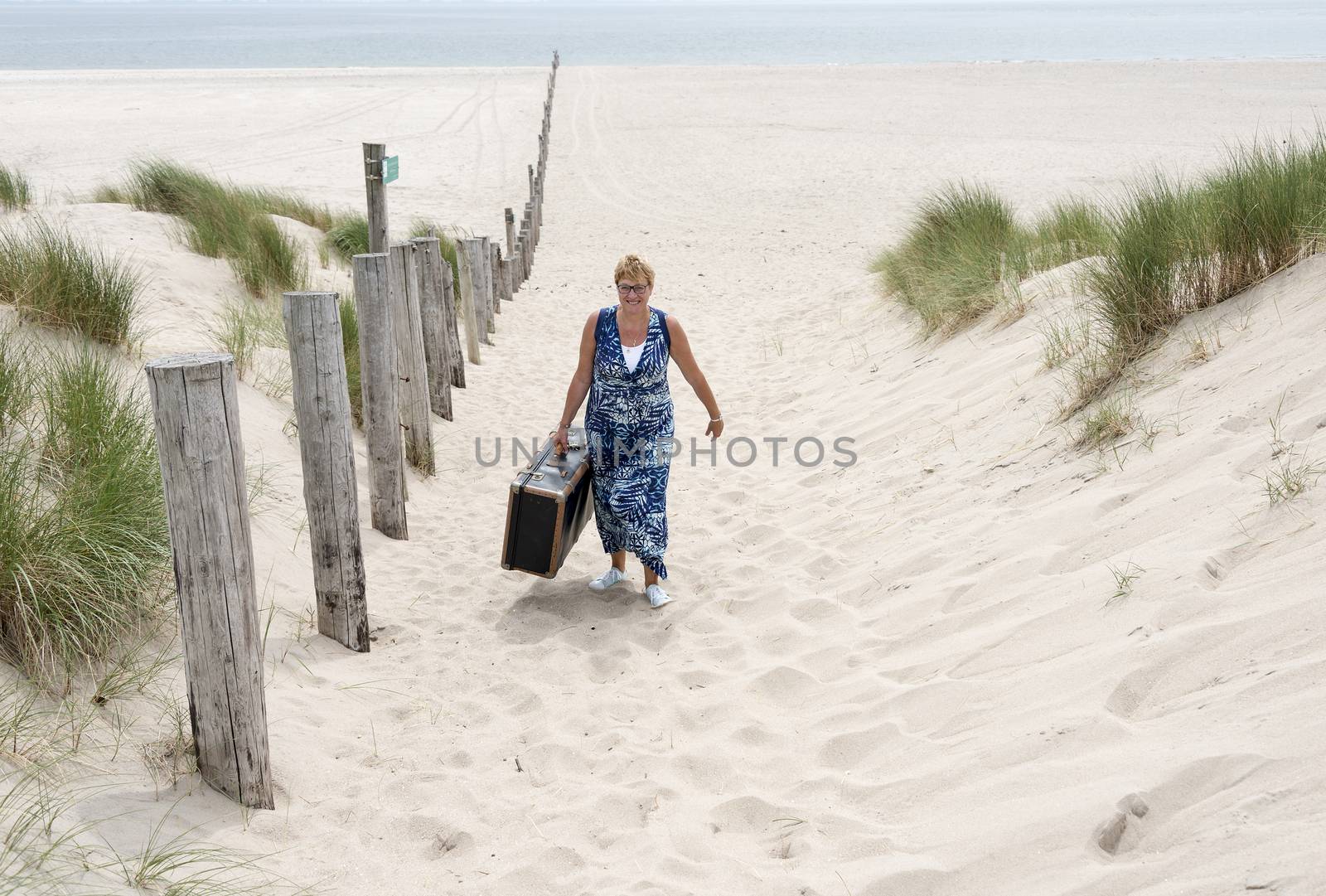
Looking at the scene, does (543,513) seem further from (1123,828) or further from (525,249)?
(525,249)

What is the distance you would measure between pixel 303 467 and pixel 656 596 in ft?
5.12

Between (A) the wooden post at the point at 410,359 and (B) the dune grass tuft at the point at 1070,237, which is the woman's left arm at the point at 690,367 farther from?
(B) the dune grass tuft at the point at 1070,237

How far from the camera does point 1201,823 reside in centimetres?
204

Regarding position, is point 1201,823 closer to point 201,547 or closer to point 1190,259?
point 201,547

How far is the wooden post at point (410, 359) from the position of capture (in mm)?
5535

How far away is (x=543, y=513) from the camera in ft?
13.8

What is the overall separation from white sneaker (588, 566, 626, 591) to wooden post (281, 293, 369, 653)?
1076 millimetres

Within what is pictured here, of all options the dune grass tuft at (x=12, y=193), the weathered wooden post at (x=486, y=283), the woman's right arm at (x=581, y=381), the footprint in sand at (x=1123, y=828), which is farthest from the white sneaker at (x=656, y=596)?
the dune grass tuft at (x=12, y=193)

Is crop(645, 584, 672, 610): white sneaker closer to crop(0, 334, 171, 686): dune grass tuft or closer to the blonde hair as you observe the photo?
the blonde hair

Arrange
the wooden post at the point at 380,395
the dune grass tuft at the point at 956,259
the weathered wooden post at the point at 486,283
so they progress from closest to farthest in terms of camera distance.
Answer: the wooden post at the point at 380,395 → the dune grass tuft at the point at 956,259 → the weathered wooden post at the point at 486,283

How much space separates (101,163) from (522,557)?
20.4 meters

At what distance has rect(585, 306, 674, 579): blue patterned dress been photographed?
4188 millimetres

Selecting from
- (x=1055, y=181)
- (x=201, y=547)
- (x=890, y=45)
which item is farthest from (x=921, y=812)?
(x=890, y=45)

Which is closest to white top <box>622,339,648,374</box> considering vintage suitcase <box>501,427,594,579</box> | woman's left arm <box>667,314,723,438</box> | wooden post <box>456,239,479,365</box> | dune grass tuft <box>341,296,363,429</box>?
woman's left arm <box>667,314,723,438</box>
